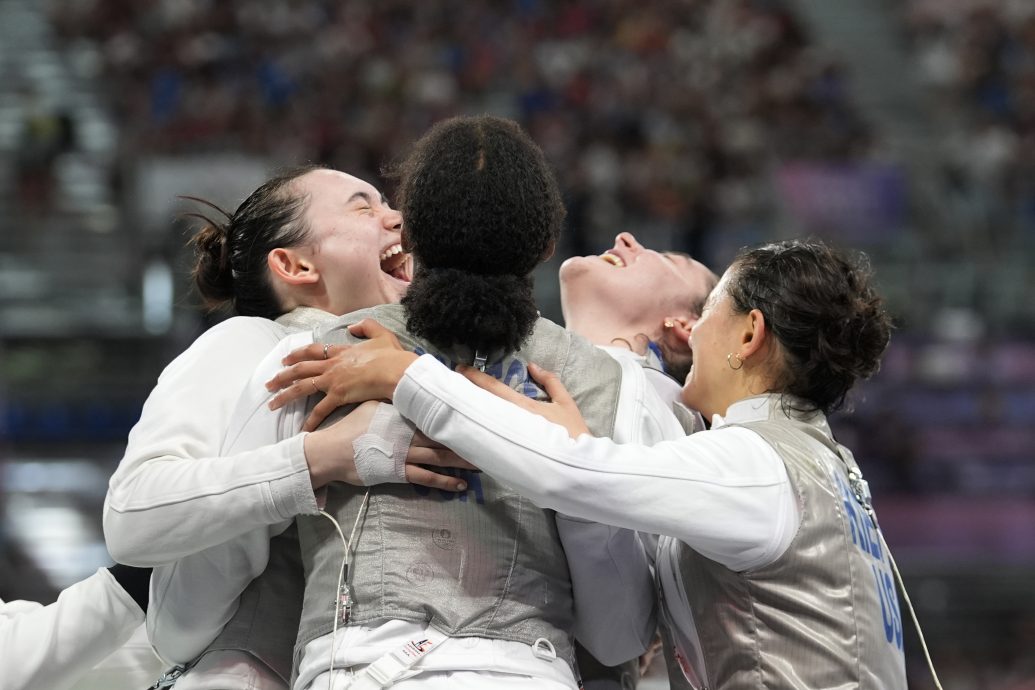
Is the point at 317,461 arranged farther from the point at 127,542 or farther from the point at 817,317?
the point at 817,317

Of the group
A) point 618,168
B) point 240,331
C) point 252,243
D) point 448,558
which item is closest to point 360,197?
point 252,243

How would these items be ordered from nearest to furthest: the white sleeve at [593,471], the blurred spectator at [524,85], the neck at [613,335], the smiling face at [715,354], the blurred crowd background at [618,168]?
the white sleeve at [593,471] < the smiling face at [715,354] < the neck at [613,335] < the blurred crowd background at [618,168] < the blurred spectator at [524,85]

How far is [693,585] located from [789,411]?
0.28 m

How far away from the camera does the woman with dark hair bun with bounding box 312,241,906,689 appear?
1.53 m

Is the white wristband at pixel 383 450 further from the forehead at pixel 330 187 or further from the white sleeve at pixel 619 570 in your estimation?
the forehead at pixel 330 187

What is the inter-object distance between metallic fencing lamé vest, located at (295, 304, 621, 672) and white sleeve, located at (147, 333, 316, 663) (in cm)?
7

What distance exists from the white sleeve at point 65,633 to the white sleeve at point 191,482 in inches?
13.3

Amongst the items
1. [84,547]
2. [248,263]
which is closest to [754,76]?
[84,547]

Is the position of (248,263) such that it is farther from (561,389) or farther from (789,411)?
(789,411)

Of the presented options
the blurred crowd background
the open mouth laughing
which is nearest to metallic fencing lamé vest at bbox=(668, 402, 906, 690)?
the open mouth laughing

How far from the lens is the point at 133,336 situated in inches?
251

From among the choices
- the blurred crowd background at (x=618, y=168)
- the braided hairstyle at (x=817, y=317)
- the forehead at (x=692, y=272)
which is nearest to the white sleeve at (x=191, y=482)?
the braided hairstyle at (x=817, y=317)

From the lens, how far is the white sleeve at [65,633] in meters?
1.94

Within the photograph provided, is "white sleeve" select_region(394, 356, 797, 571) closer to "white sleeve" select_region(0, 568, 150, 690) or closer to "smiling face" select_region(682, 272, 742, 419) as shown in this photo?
"smiling face" select_region(682, 272, 742, 419)
